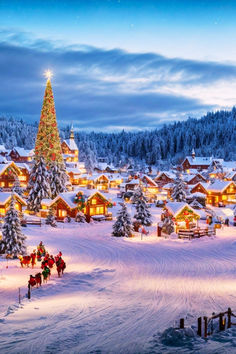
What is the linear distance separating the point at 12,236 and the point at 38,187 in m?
22.0

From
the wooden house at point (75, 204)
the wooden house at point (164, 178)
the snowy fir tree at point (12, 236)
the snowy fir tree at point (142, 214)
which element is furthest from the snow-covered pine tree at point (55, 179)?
the wooden house at point (164, 178)

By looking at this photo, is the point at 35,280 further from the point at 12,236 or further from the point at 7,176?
the point at 7,176

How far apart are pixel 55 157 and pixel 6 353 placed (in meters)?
39.9

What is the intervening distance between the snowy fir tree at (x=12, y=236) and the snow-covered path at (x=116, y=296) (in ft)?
4.54

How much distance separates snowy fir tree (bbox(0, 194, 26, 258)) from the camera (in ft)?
91.6

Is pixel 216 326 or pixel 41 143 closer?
pixel 216 326

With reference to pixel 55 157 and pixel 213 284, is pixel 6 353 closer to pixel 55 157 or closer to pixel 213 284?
pixel 213 284

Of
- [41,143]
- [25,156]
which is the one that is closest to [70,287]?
[41,143]

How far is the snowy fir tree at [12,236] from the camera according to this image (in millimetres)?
27922

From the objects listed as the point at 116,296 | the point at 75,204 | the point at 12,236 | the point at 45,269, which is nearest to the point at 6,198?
the point at 75,204

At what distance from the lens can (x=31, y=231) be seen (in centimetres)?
3856

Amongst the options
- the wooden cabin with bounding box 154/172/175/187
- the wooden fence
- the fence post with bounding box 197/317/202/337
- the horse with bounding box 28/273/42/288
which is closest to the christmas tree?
the horse with bounding box 28/273/42/288

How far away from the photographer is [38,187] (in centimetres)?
A: 4953

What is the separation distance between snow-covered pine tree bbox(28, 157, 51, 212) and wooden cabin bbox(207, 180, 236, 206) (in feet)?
108
